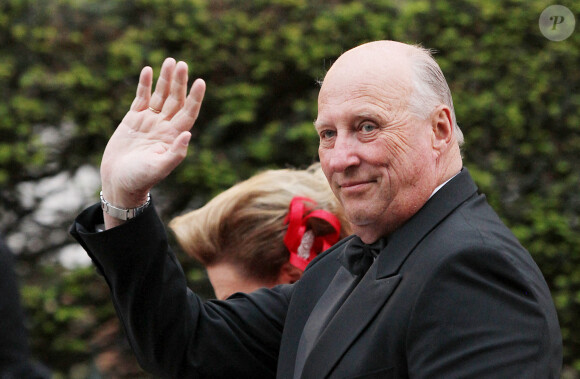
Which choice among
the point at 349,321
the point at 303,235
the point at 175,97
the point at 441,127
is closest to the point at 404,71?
the point at 441,127

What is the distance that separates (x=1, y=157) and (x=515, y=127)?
3.31m

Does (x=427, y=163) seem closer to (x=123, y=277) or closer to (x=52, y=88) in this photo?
(x=123, y=277)

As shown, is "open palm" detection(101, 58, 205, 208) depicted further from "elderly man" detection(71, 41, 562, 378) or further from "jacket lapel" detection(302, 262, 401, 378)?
"jacket lapel" detection(302, 262, 401, 378)

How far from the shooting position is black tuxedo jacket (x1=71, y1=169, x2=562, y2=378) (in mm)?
1676

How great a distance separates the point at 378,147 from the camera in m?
1.94

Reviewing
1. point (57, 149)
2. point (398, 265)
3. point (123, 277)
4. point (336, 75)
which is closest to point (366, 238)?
point (398, 265)

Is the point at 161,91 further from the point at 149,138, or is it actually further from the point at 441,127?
the point at 441,127

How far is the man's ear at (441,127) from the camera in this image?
1979 millimetres

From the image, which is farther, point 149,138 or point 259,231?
point 259,231

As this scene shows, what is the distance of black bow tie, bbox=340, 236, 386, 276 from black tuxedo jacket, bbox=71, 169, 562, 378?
2.0 inches

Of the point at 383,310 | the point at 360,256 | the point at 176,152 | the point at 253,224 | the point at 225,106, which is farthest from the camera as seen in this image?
the point at 225,106

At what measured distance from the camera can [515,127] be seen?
5180 mm

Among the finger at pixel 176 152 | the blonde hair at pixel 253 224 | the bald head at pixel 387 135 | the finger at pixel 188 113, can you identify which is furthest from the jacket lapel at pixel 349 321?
the blonde hair at pixel 253 224

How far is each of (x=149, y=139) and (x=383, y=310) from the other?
34.5 inches
